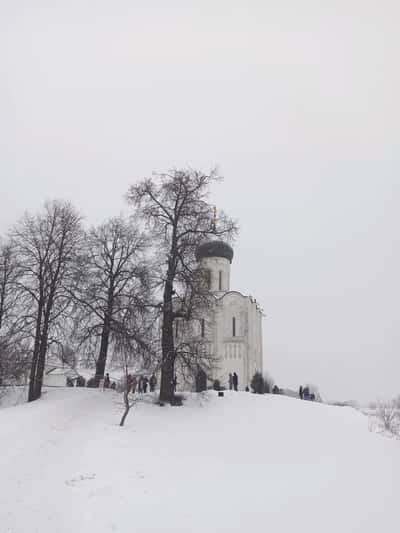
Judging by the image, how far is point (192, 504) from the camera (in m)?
9.34

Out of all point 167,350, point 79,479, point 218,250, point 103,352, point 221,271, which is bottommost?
point 79,479

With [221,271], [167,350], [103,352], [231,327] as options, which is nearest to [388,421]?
[167,350]

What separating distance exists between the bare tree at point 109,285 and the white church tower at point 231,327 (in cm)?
1082

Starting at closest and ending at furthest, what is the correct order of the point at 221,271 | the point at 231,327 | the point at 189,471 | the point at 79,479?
1. the point at 79,479
2. the point at 189,471
3. the point at 231,327
4. the point at 221,271

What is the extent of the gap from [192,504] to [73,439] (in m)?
4.96

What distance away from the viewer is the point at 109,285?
74.1 ft

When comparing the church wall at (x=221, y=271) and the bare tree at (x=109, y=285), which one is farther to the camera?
the church wall at (x=221, y=271)

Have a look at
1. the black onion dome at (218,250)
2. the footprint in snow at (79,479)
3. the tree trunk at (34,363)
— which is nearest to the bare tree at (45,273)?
the tree trunk at (34,363)

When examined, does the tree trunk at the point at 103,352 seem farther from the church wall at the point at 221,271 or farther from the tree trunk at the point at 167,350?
the church wall at the point at 221,271

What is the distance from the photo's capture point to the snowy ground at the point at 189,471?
28.1 ft

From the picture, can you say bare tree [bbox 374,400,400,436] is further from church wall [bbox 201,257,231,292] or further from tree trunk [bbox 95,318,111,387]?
church wall [bbox 201,257,231,292]

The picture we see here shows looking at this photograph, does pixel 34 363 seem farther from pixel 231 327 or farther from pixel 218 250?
pixel 218 250

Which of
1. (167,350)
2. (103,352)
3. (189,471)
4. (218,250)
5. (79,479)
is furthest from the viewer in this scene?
(218,250)

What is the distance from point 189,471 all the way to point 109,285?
12.5 m
